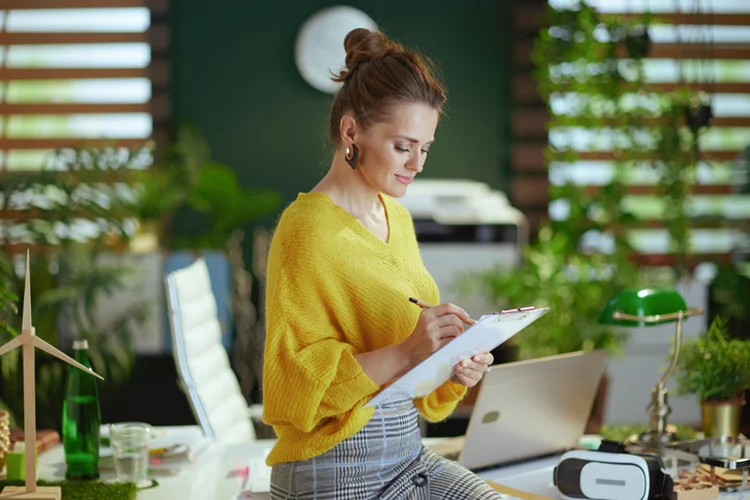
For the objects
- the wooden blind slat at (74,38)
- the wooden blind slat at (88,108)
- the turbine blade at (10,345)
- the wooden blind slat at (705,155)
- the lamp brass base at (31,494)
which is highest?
the wooden blind slat at (74,38)

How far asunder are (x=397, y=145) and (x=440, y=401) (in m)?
0.56

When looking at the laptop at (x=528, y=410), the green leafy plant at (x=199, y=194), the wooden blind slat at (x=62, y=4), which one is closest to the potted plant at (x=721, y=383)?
the laptop at (x=528, y=410)

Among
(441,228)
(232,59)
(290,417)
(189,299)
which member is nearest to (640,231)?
(441,228)

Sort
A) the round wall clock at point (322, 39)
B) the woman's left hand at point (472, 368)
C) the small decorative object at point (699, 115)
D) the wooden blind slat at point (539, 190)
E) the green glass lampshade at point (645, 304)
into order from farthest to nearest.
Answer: the wooden blind slat at point (539, 190), the round wall clock at point (322, 39), the small decorative object at point (699, 115), the green glass lampshade at point (645, 304), the woman's left hand at point (472, 368)

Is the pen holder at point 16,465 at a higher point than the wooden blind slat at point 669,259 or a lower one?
lower

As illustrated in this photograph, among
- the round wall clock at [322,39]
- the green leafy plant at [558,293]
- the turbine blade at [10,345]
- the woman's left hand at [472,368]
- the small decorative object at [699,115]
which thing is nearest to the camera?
the turbine blade at [10,345]

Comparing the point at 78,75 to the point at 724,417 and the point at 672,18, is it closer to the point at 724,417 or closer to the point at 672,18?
the point at 672,18

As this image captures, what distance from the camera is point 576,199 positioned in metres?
4.84

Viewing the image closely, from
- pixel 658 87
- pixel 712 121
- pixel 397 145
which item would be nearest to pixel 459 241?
pixel 658 87

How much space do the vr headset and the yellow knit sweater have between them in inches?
17.1

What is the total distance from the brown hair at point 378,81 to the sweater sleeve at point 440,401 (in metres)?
0.56

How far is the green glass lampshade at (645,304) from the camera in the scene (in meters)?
2.18

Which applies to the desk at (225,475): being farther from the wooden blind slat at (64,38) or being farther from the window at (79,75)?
the wooden blind slat at (64,38)

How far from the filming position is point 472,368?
5.75 ft
